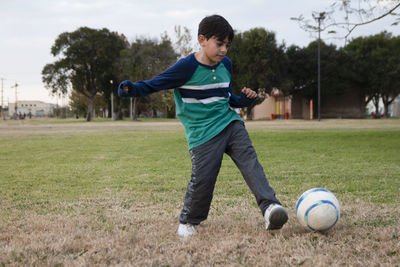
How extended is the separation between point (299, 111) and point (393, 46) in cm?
1379

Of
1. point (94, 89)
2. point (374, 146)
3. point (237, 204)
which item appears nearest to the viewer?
point (237, 204)

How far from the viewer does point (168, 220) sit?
11.5 feet

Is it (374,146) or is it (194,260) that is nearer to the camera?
(194,260)

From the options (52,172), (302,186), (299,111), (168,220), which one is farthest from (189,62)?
(299,111)

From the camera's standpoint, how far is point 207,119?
316 centimetres

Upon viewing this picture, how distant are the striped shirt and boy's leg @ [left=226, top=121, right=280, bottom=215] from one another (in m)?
0.15

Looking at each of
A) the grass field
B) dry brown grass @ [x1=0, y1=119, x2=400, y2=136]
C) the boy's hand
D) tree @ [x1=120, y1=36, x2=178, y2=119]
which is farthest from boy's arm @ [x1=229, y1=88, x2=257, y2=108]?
tree @ [x1=120, y1=36, x2=178, y2=119]

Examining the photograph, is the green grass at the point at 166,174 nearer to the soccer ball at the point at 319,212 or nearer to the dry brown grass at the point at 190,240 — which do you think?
the dry brown grass at the point at 190,240

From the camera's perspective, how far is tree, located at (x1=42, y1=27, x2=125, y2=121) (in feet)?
156

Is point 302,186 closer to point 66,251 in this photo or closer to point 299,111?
point 66,251

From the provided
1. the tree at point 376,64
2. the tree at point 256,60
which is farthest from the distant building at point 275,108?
the tree at point 376,64

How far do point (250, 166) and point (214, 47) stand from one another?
3.28ft

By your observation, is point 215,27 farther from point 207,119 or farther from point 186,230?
point 186,230

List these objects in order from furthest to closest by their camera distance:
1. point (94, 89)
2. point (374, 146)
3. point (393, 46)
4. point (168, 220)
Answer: point (94, 89) → point (393, 46) → point (374, 146) → point (168, 220)
